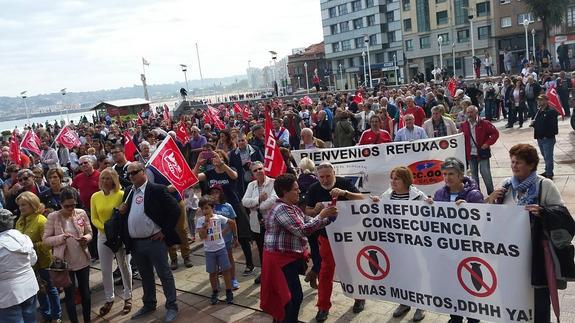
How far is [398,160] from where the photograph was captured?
822cm

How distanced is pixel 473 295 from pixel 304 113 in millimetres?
14710

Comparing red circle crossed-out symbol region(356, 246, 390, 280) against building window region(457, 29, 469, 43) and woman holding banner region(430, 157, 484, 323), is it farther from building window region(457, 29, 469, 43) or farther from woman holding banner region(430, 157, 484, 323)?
building window region(457, 29, 469, 43)

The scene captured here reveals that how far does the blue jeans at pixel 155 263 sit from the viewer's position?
610 centimetres

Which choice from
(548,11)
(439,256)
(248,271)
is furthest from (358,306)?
(548,11)

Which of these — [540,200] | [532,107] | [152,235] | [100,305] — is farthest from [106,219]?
[532,107]

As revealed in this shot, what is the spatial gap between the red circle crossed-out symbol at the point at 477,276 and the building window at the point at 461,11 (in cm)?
6332

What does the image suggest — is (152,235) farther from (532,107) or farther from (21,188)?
(532,107)

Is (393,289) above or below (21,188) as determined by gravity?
below

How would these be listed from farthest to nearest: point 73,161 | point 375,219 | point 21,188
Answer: point 73,161, point 21,188, point 375,219

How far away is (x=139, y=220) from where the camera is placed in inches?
235

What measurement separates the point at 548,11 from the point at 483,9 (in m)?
11.9

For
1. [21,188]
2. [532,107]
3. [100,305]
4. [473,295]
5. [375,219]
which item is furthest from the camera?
[532,107]

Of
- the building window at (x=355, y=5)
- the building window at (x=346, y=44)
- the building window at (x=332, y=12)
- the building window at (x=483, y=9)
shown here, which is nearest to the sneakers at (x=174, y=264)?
the building window at (x=483, y=9)

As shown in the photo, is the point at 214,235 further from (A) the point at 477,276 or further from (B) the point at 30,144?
(B) the point at 30,144
